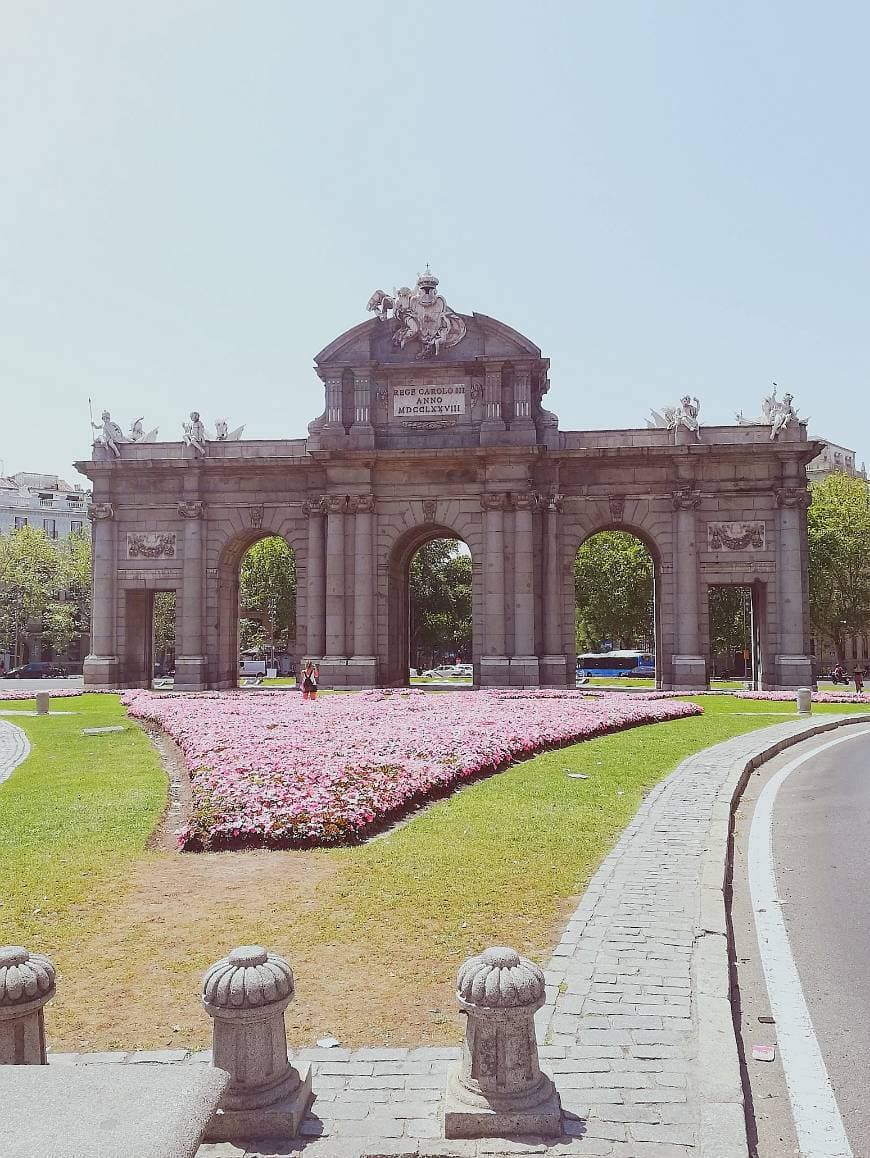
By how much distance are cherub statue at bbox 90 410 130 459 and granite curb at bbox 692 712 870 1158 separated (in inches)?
1473

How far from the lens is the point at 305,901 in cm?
890

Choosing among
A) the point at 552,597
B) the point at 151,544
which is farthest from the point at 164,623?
the point at 552,597

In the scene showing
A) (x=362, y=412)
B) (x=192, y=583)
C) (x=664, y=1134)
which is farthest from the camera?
(x=192, y=583)

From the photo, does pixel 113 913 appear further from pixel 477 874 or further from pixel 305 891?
pixel 477 874

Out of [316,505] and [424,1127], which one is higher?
[316,505]

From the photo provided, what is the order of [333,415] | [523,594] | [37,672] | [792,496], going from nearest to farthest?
[523,594]
[792,496]
[333,415]
[37,672]

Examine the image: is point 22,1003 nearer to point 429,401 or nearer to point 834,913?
point 834,913

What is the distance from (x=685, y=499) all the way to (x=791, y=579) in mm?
5555

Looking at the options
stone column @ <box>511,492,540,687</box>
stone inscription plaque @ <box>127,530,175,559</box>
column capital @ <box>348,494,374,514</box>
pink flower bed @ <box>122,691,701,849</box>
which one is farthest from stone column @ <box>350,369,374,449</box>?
pink flower bed @ <box>122,691,701,849</box>

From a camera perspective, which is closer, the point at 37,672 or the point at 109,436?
the point at 109,436

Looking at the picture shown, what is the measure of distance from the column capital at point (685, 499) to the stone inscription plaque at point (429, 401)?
9738 mm

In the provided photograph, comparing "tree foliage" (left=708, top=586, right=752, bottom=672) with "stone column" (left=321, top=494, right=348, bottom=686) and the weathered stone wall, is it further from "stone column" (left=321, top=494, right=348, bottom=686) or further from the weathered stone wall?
"stone column" (left=321, top=494, right=348, bottom=686)

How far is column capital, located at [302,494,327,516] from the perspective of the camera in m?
41.0

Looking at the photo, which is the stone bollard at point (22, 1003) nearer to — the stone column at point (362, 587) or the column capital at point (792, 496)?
the stone column at point (362, 587)
